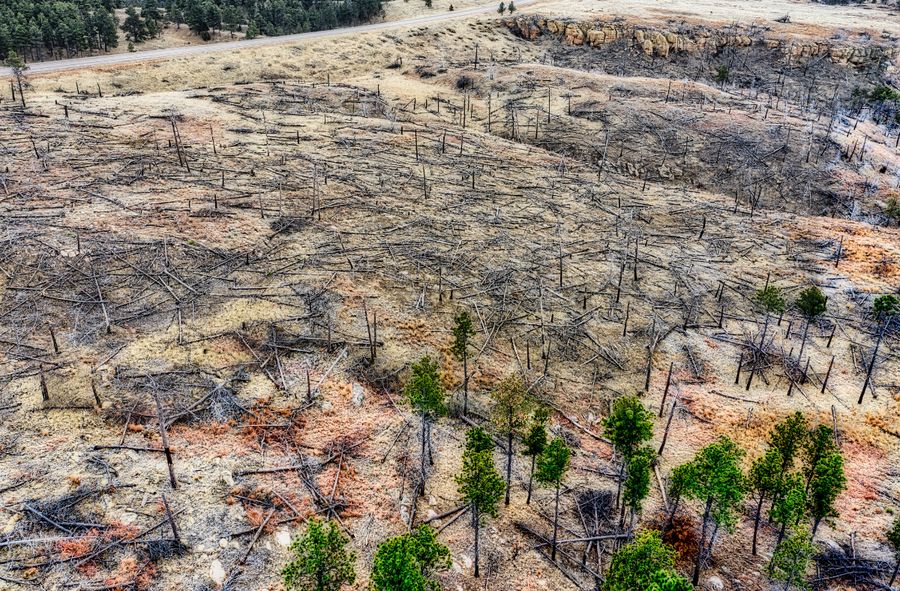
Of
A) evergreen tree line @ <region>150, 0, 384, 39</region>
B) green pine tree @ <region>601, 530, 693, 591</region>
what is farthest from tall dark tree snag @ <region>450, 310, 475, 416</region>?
evergreen tree line @ <region>150, 0, 384, 39</region>

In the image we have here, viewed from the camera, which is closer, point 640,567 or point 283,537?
point 640,567

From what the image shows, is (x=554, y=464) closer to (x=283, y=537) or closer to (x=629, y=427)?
(x=629, y=427)

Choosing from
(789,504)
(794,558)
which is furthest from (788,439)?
(794,558)

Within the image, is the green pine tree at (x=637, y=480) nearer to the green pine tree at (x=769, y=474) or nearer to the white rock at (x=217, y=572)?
the green pine tree at (x=769, y=474)

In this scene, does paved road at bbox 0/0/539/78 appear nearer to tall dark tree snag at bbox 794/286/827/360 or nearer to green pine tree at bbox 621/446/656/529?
tall dark tree snag at bbox 794/286/827/360

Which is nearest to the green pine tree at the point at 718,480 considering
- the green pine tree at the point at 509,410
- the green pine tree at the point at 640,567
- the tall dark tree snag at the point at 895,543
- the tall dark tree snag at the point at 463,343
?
the green pine tree at the point at 640,567

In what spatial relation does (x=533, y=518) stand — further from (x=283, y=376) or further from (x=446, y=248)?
(x=446, y=248)
